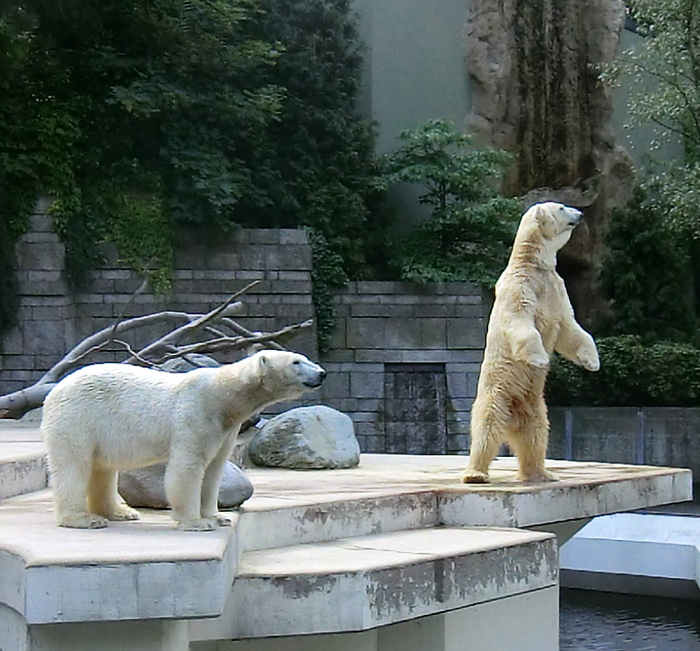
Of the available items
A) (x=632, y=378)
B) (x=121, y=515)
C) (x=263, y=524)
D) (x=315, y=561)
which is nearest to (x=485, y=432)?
(x=263, y=524)

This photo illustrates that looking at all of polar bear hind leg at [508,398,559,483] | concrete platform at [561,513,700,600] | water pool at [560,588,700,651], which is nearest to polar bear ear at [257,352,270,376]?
polar bear hind leg at [508,398,559,483]

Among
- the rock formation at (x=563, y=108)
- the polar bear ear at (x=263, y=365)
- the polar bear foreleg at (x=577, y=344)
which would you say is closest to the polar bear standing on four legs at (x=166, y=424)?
the polar bear ear at (x=263, y=365)

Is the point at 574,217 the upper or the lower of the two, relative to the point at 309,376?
upper

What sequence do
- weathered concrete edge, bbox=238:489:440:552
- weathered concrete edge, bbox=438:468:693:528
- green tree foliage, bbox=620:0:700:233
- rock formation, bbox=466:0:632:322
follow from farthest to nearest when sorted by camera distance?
rock formation, bbox=466:0:632:322
green tree foliage, bbox=620:0:700:233
weathered concrete edge, bbox=438:468:693:528
weathered concrete edge, bbox=238:489:440:552

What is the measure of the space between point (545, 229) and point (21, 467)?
2.74 metres

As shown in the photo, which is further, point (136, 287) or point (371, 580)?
point (136, 287)

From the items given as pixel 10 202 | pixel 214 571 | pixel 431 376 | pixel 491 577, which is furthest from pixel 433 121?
pixel 214 571

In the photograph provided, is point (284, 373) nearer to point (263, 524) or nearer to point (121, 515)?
point (121, 515)

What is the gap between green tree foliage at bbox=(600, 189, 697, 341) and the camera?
1622cm

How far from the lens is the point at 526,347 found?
5.12 meters

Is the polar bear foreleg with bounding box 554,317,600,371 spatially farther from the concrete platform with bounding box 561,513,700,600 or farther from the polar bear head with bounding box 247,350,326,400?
the concrete platform with bounding box 561,513,700,600

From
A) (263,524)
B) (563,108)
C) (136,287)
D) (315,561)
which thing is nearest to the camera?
(315,561)

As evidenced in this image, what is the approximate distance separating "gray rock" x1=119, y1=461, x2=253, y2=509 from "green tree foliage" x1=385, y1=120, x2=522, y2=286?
10.3 metres

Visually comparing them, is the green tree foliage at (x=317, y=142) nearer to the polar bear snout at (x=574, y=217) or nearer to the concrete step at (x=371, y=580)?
the polar bear snout at (x=574, y=217)
